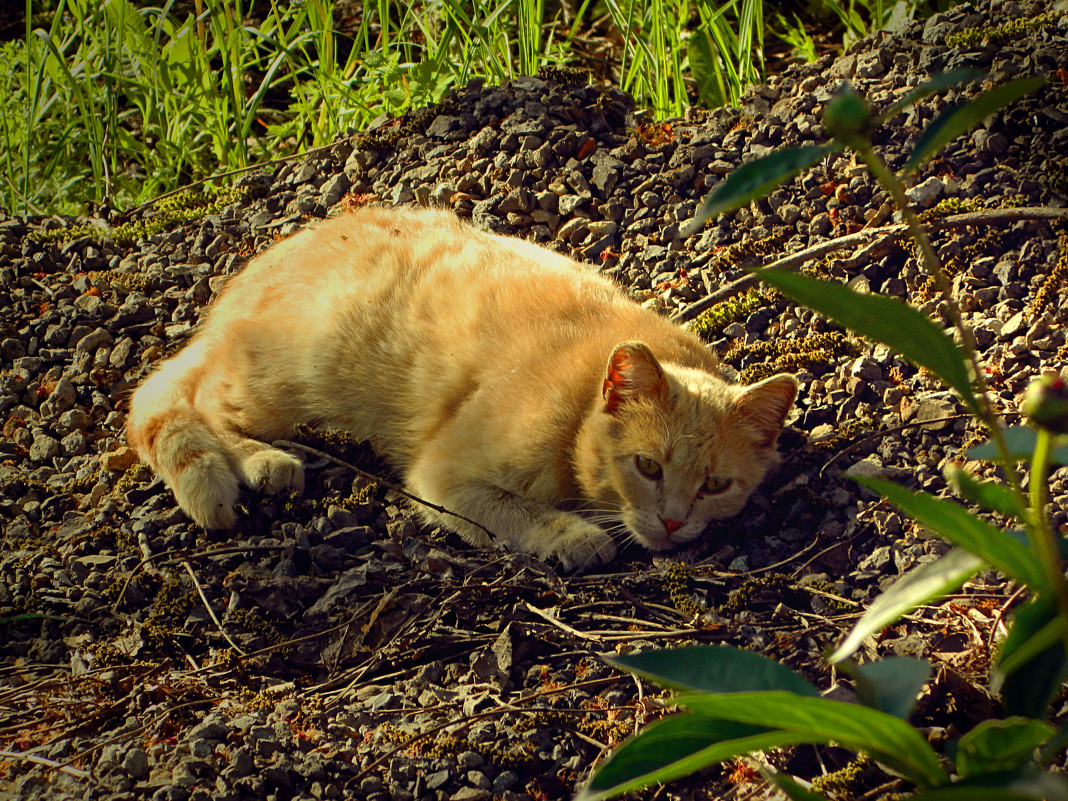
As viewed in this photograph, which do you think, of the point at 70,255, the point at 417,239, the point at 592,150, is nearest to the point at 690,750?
the point at 417,239

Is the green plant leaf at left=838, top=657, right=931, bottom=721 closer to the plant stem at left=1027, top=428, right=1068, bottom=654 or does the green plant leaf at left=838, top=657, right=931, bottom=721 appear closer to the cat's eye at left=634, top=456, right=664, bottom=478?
the plant stem at left=1027, top=428, right=1068, bottom=654

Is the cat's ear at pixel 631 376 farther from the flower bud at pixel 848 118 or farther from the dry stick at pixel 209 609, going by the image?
the flower bud at pixel 848 118

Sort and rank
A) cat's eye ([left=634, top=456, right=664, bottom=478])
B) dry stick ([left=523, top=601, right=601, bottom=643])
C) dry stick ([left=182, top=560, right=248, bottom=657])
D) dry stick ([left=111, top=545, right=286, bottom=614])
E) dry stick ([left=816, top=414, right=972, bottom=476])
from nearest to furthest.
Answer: dry stick ([left=523, top=601, right=601, bottom=643]) → dry stick ([left=182, top=560, right=248, bottom=657]) → dry stick ([left=111, top=545, right=286, bottom=614]) → dry stick ([left=816, top=414, right=972, bottom=476]) → cat's eye ([left=634, top=456, right=664, bottom=478])

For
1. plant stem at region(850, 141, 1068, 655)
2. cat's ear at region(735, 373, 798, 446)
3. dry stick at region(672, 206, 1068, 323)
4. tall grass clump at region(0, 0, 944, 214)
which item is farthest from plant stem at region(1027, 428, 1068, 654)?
tall grass clump at region(0, 0, 944, 214)

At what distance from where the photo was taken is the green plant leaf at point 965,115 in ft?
3.71

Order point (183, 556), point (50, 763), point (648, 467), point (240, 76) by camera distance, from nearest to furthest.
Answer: point (50, 763) < point (183, 556) < point (648, 467) < point (240, 76)

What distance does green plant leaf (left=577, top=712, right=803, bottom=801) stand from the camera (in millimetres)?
1270

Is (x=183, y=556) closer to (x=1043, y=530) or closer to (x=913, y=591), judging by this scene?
(x=913, y=591)

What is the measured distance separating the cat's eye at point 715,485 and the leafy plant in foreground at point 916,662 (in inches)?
52.8

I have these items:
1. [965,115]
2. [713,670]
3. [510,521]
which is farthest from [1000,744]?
[510,521]

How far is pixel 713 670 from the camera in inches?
56.9

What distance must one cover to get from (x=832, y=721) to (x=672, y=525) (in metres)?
1.47

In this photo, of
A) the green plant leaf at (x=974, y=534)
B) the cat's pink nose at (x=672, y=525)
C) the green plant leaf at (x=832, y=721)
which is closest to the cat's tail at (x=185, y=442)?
the cat's pink nose at (x=672, y=525)

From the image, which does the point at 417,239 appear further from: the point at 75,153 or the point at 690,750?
the point at 75,153
